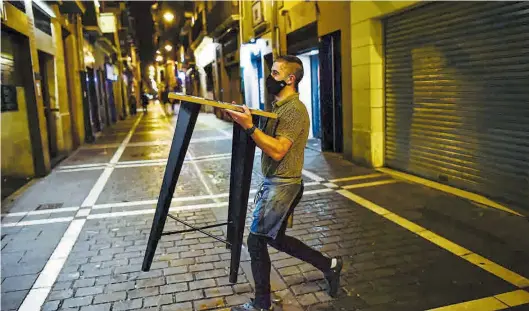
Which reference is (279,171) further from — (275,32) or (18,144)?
(275,32)

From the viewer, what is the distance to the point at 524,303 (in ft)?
11.5

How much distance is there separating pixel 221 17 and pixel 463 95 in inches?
711

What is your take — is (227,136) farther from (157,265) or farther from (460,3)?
(157,265)

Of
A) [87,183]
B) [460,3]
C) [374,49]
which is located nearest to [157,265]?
[87,183]

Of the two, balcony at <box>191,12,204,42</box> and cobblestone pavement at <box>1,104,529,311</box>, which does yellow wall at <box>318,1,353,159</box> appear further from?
balcony at <box>191,12,204,42</box>

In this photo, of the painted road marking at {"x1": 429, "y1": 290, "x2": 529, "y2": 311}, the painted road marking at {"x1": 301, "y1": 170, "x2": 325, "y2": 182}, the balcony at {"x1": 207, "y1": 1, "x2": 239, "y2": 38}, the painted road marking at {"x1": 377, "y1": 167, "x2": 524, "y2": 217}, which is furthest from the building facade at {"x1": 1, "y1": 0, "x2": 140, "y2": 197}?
the painted road marking at {"x1": 429, "y1": 290, "x2": 529, "y2": 311}

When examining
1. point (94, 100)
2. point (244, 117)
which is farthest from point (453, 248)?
point (94, 100)

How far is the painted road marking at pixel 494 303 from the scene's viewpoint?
11.3 feet

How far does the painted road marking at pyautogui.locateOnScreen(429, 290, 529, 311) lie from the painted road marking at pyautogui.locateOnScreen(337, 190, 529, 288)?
23cm

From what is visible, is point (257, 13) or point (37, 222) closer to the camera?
point (37, 222)

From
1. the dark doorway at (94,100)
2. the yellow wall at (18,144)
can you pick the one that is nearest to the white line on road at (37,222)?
the yellow wall at (18,144)

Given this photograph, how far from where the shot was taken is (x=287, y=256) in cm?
468

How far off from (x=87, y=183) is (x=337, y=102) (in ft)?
18.8

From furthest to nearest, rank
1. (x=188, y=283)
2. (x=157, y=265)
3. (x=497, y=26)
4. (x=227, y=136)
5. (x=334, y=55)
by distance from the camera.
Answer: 1. (x=227, y=136)
2. (x=334, y=55)
3. (x=497, y=26)
4. (x=157, y=265)
5. (x=188, y=283)
